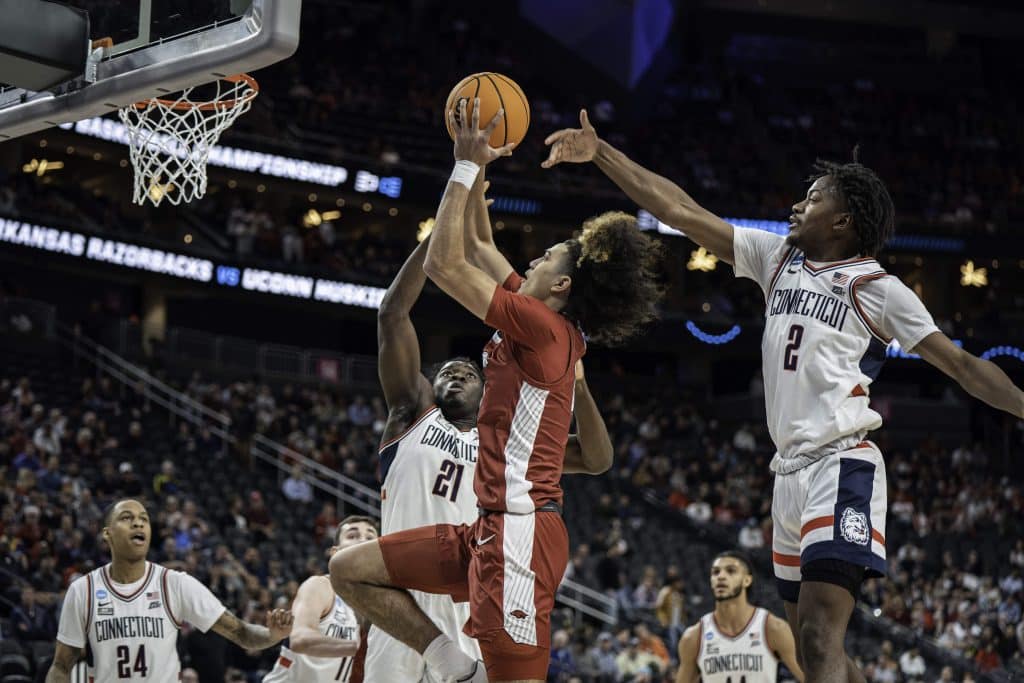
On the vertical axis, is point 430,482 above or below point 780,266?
below

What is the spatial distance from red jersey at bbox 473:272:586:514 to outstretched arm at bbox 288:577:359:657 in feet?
6.65

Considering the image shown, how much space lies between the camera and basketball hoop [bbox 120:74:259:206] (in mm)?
7977

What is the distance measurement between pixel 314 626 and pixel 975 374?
14.0 feet

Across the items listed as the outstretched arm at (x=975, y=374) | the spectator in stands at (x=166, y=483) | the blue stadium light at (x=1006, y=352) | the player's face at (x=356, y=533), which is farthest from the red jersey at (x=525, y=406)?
the blue stadium light at (x=1006, y=352)

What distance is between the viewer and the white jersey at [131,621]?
739 centimetres

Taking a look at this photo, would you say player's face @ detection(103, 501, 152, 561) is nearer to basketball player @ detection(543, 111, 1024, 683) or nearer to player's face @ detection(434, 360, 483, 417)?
player's face @ detection(434, 360, 483, 417)

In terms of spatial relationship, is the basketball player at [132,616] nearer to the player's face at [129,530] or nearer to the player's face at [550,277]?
the player's face at [129,530]

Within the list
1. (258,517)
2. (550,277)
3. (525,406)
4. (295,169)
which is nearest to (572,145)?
(550,277)

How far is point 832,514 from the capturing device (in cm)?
485

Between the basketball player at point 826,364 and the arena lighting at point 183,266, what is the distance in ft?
69.9

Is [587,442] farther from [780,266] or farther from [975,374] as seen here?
[975,374]

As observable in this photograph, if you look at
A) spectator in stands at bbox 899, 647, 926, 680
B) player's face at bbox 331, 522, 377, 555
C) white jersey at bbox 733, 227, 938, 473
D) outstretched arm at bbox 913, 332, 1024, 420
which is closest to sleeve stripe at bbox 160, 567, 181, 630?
player's face at bbox 331, 522, 377, 555

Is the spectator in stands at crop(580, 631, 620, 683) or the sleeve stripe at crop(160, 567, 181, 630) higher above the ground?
the sleeve stripe at crop(160, 567, 181, 630)

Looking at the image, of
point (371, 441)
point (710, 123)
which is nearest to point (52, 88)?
point (371, 441)
